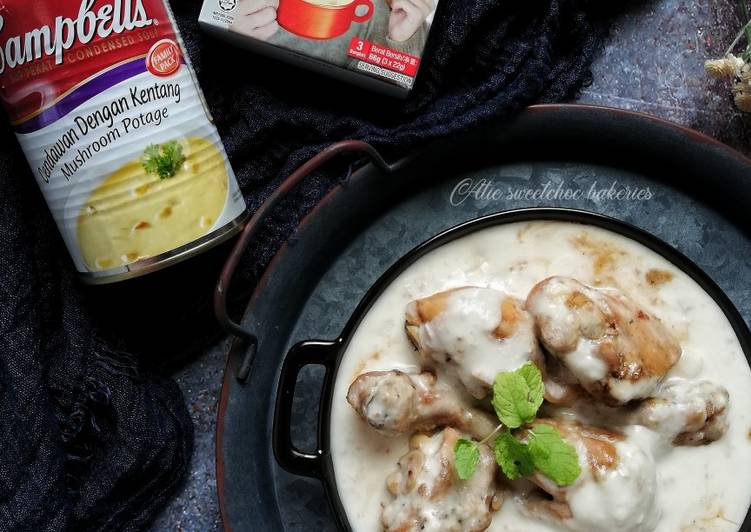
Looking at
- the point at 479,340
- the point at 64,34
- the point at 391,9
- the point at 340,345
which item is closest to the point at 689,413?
the point at 479,340

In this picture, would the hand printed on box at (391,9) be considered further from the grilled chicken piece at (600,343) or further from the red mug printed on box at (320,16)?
the grilled chicken piece at (600,343)

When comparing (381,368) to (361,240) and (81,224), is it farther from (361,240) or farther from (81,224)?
(81,224)

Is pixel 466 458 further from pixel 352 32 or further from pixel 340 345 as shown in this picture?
pixel 352 32

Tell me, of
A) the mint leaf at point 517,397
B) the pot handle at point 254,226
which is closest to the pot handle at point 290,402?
the pot handle at point 254,226

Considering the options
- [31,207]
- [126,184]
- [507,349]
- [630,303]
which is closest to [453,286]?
[507,349]

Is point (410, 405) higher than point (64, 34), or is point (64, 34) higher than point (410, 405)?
point (64, 34)

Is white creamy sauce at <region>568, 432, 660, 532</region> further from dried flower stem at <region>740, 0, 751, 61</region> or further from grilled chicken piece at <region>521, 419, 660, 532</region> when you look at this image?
dried flower stem at <region>740, 0, 751, 61</region>
